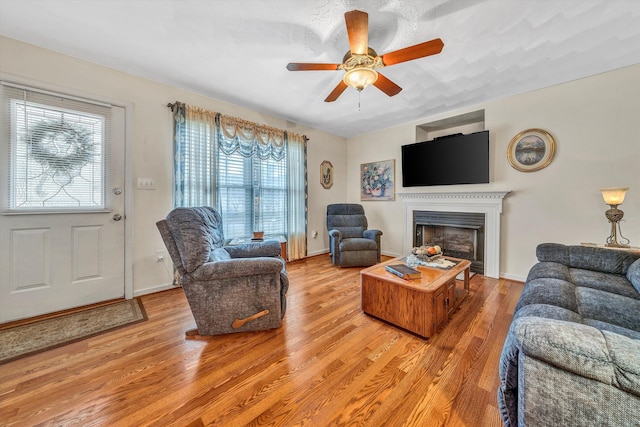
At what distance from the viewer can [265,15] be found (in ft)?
5.67

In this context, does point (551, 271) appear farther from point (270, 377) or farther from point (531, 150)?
point (270, 377)

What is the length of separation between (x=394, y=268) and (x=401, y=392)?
98cm

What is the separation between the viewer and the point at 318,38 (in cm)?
196

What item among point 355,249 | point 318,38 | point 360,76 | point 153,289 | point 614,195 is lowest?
point 153,289

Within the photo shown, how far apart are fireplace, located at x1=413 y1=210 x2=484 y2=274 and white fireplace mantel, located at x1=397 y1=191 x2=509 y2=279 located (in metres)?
0.06

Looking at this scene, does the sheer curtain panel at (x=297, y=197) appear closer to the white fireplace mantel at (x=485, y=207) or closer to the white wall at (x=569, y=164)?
the white fireplace mantel at (x=485, y=207)

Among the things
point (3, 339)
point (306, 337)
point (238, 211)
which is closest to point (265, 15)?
point (238, 211)

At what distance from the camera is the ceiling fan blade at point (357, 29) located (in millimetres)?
1441

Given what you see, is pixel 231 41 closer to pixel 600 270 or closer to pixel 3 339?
pixel 3 339

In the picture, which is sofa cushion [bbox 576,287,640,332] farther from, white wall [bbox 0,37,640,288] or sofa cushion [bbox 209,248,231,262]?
sofa cushion [bbox 209,248,231,262]

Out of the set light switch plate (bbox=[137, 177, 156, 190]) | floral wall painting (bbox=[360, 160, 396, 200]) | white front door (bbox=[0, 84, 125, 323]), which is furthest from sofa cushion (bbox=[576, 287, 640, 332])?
white front door (bbox=[0, 84, 125, 323])

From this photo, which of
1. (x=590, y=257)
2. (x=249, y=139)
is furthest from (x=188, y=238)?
(x=590, y=257)

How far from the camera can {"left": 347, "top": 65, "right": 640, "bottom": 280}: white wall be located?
2.39 m

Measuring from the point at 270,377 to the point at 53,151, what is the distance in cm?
287
